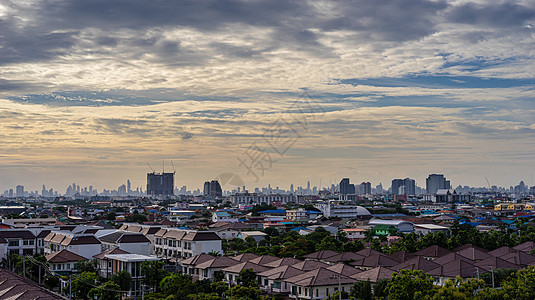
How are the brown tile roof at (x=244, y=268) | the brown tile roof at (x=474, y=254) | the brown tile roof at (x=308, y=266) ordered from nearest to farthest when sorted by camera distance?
the brown tile roof at (x=308, y=266) → the brown tile roof at (x=244, y=268) → the brown tile roof at (x=474, y=254)

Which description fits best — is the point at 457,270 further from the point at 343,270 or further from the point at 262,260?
the point at 262,260

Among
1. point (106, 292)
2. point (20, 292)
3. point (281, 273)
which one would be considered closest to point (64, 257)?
point (106, 292)

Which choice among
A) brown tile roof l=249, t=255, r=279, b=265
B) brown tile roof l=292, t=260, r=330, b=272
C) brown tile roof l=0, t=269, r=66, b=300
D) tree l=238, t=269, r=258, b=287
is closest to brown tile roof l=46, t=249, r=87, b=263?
brown tile roof l=249, t=255, r=279, b=265

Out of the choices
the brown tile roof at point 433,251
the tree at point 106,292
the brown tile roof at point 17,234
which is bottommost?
the tree at point 106,292

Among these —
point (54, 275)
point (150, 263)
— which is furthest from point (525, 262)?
point (54, 275)

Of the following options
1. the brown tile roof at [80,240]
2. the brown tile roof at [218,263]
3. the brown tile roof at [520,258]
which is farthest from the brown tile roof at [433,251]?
the brown tile roof at [80,240]

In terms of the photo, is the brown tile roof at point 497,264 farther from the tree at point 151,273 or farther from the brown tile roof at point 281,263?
the tree at point 151,273

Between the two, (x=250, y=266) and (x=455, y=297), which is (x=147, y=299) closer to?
(x=250, y=266)
